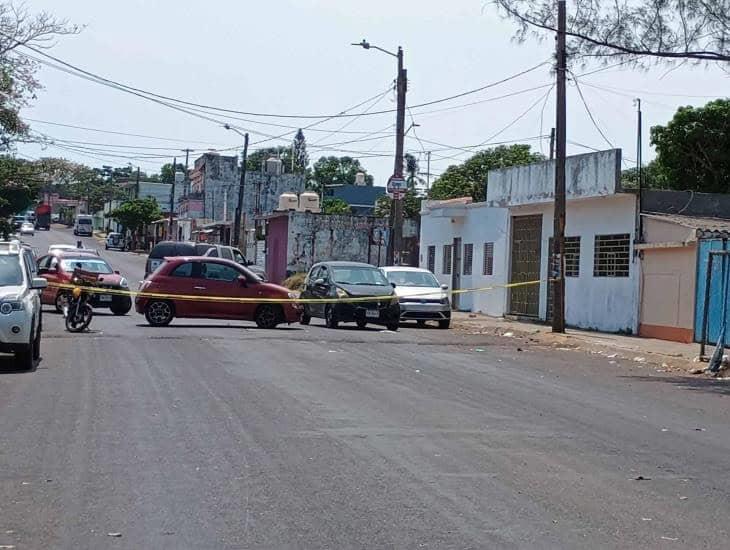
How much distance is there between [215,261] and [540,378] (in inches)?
437

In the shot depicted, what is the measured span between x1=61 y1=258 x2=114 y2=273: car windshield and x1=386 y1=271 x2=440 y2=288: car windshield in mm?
8051

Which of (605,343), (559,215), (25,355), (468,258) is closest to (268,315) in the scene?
(559,215)

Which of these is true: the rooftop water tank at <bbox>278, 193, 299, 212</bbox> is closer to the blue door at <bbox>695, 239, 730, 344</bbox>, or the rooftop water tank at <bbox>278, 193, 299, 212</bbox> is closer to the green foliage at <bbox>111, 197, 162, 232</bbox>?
the green foliage at <bbox>111, 197, 162, 232</bbox>

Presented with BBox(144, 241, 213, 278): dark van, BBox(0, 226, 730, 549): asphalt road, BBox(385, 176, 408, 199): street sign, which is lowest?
BBox(0, 226, 730, 549): asphalt road

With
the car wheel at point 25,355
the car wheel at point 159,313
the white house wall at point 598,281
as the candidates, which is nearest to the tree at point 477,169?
the white house wall at point 598,281

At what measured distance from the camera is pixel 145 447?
1021cm

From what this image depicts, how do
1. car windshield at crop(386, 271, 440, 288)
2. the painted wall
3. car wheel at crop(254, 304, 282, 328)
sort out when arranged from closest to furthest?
car wheel at crop(254, 304, 282, 328) → car windshield at crop(386, 271, 440, 288) → the painted wall

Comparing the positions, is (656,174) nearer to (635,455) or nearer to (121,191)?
(635,455)

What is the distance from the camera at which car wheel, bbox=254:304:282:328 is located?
2627 cm

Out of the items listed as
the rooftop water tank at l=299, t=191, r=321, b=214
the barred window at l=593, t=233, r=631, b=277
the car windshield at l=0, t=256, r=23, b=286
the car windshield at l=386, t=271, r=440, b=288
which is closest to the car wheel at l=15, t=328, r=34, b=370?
the car windshield at l=0, t=256, r=23, b=286

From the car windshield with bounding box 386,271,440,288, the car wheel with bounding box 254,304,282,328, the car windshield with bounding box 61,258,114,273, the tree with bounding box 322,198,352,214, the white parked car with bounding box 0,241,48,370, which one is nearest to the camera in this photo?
the white parked car with bounding box 0,241,48,370

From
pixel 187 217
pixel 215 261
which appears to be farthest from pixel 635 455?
pixel 187 217

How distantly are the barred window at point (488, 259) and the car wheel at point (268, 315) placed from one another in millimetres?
12796

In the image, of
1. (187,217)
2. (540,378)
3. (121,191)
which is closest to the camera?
(540,378)
